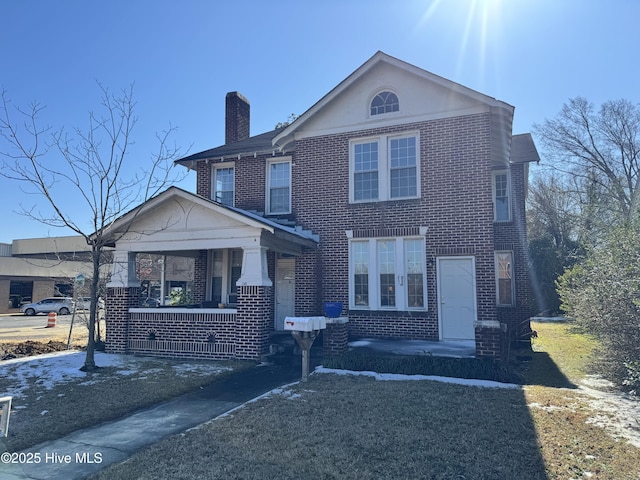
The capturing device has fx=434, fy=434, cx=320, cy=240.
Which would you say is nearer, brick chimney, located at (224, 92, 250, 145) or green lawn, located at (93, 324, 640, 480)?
green lawn, located at (93, 324, 640, 480)

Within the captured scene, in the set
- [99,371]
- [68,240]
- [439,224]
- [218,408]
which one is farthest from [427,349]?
[68,240]

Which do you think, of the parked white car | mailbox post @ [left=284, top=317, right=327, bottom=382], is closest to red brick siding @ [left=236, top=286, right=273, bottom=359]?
mailbox post @ [left=284, top=317, right=327, bottom=382]

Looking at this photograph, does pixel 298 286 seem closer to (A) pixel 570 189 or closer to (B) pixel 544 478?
(B) pixel 544 478

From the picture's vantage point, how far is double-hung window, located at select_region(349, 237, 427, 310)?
1170 centimetres

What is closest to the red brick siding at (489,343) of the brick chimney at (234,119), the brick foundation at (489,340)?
the brick foundation at (489,340)

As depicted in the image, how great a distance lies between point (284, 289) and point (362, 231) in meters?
3.28

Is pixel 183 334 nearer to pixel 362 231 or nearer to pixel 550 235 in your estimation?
pixel 362 231

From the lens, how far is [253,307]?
35.0 feet

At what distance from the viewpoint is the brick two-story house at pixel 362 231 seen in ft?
36.0

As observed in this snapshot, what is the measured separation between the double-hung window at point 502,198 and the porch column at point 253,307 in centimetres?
873

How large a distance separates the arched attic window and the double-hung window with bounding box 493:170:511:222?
5082 millimetres

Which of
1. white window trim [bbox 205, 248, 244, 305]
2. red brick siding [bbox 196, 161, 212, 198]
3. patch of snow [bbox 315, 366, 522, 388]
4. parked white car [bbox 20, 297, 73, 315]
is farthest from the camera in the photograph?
parked white car [bbox 20, 297, 73, 315]

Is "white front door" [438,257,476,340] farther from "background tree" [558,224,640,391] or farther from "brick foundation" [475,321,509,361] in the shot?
"background tree" [558,224,640,391]

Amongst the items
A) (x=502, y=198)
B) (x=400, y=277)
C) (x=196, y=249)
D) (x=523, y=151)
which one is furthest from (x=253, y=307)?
(x=523, y=151)
